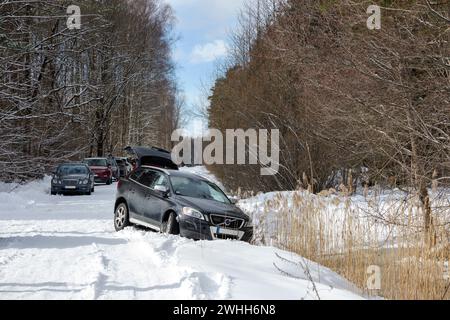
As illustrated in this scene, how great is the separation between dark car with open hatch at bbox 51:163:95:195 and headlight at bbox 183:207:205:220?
47.2 ft

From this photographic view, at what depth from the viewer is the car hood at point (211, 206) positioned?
32.1ft

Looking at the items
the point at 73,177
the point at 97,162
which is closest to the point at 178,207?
the point at 73,177

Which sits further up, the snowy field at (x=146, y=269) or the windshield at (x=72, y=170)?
the windshield at (x=72, y=170)

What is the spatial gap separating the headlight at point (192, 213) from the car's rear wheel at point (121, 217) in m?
2.27

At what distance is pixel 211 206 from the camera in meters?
10.1

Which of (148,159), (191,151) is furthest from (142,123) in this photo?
(148,159)

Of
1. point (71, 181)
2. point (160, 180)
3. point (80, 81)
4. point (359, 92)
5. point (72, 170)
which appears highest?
point (80, 81)

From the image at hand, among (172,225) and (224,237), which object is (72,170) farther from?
(224,237)

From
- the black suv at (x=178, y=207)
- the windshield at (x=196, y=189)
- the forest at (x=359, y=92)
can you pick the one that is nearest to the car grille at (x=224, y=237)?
the black suv at (x=178, y=207)

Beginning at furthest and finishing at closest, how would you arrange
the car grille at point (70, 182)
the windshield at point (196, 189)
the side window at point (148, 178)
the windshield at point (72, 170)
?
1. the windshield at point (72, 170)
2. the car grille at point (70, 182)
3. the side window at point (148, 178)
4. the windshield at point (196, 189)

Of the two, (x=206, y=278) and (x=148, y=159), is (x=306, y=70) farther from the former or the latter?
(x=206, y=278)

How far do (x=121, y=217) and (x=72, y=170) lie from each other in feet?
42.8

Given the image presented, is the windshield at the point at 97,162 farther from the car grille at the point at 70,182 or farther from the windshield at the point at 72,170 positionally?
the car grille at the point at 70,182

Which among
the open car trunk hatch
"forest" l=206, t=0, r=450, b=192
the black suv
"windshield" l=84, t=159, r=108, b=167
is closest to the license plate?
the black suv
